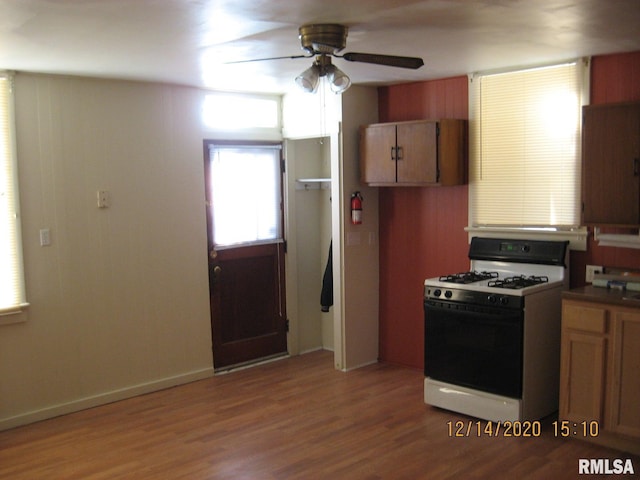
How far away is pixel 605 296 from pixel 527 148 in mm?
1263

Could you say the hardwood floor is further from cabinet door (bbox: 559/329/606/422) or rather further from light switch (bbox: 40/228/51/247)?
light switch (bbox: 40/228/51/247)

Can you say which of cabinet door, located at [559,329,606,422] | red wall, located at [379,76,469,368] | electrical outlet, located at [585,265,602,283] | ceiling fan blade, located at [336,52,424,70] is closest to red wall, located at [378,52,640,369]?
red wall, located at [379,76,469,368]

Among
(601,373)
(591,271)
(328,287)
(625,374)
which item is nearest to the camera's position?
(625,374)

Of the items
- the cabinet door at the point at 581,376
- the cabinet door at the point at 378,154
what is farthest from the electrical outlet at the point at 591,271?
the cabinet door at the point at 378,154

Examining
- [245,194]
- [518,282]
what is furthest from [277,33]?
[245,194]

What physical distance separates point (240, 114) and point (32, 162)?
183 cm

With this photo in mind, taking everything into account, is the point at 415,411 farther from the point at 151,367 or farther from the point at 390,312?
the point at 151,367

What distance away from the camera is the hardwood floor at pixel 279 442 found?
3.61m

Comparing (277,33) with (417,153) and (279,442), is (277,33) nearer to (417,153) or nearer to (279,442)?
(417,153)

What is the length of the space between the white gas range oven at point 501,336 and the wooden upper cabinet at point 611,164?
0.46 meters

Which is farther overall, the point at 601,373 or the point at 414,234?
the point at 414,234

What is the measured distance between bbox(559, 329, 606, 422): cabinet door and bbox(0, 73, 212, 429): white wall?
2828 millimetres

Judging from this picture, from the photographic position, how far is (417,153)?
486cm

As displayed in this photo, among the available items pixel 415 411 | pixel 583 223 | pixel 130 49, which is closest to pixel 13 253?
pixel 130 49
